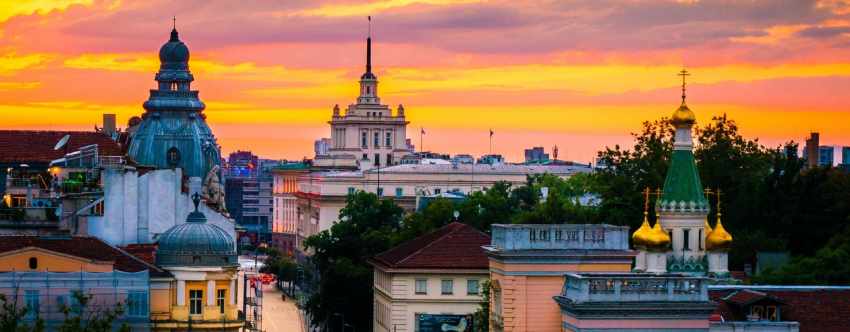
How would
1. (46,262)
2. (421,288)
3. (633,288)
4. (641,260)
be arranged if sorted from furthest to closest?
(421,288), (641,260), (46,262), (633,288)

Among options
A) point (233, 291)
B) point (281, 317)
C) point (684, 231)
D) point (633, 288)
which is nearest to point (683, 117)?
point (684, 231)

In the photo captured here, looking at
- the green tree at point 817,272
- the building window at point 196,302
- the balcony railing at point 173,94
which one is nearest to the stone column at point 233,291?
the building window at point 196,302

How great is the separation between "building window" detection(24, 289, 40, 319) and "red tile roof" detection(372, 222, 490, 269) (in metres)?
28.3

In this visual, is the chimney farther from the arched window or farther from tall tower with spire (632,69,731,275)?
tall tower with spire (632,69,731,275)

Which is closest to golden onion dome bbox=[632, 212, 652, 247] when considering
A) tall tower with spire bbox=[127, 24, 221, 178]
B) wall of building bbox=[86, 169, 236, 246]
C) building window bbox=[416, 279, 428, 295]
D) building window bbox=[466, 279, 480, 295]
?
building window bbox=[466, 279, 480, 295]

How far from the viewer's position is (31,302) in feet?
312

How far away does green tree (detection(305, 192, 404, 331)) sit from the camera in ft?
451

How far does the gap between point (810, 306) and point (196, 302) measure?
934 inches

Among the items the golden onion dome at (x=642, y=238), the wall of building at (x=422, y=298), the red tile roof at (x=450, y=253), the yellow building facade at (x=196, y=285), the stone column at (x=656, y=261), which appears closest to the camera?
the yellow building facade at (x=196, y=285)

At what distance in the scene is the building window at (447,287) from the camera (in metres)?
121

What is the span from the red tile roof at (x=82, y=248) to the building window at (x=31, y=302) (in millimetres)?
2437

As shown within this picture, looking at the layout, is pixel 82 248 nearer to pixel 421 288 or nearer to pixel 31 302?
pixel 31 302

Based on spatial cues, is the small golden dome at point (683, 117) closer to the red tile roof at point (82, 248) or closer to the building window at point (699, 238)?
the building window at point (699, 238)

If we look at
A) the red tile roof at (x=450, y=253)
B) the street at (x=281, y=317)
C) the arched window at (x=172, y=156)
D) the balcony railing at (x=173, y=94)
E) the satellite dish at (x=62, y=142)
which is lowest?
the street at (x=281, y=317)
